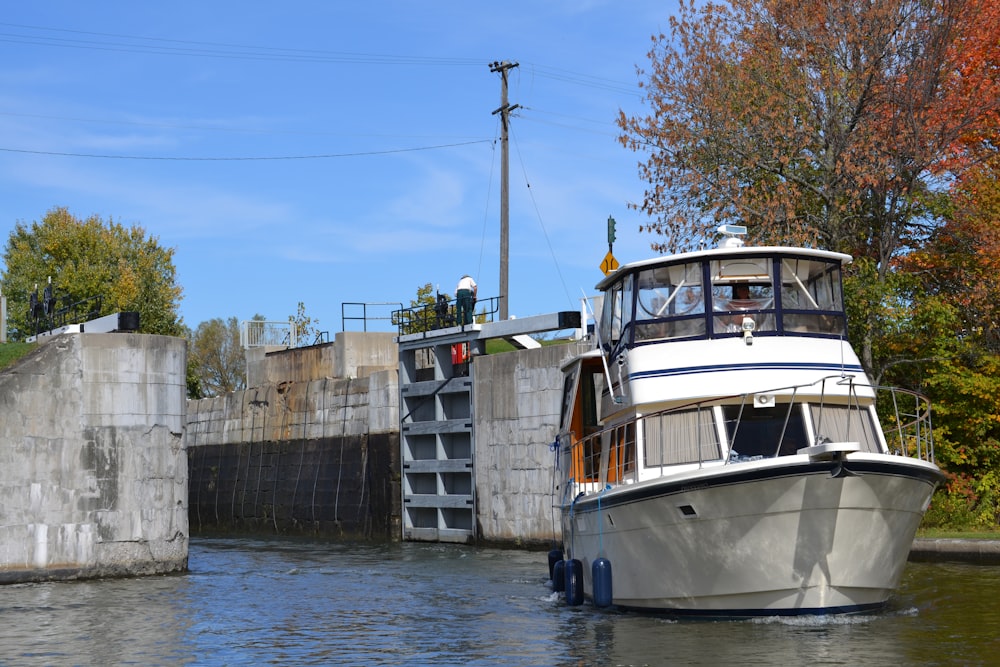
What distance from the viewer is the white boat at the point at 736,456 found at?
50.9ft

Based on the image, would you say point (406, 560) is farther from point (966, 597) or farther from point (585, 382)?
point (966, 597)

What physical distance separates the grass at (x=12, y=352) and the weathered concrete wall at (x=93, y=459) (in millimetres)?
385

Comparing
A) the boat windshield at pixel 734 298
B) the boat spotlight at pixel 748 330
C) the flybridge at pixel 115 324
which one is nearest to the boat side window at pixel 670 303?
the boat windshield at pixel 734 298

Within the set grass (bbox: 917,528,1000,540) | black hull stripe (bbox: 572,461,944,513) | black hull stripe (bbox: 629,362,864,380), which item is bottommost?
grass (bbox: 917,528,1000,540)

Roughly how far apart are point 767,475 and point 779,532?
768 mm

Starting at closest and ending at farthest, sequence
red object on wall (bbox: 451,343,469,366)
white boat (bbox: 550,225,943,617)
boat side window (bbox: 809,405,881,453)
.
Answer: white boat (bbox: 550,225,943,617) < boat side window (bbox: 809,405,881,453) < red object on wall (bbox: 451,343,469,366)

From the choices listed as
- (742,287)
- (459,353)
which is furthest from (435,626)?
(459,353)

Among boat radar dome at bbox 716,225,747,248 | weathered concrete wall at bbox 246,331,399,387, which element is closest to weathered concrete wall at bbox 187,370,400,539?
weathered concrete wall at bbox 246,331,399,387

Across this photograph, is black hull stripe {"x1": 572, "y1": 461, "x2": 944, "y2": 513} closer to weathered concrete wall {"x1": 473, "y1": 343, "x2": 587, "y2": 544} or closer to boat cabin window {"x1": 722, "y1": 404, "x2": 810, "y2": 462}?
boat cabin window {"x1": 722, "y1": 404, "x2": 810, "y2": 462}

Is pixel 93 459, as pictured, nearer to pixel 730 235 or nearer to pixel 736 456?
pixel 730 235

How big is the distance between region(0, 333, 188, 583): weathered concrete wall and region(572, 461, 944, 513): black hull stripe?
36.7 feet

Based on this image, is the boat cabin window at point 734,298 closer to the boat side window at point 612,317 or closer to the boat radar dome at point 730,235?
the boat side window at point 612,317

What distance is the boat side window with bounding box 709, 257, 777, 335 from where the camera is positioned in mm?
18109

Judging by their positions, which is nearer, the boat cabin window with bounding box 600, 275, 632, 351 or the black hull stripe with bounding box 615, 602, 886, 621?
the black hull stripe with bounding box 615, 602, 886, 621
